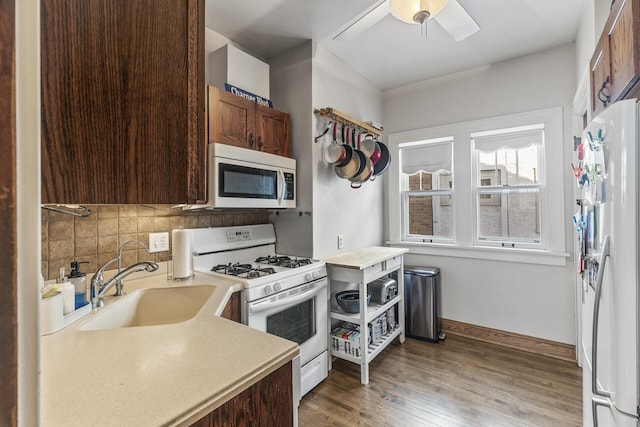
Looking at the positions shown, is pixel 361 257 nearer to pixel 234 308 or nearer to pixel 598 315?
pixel 234 308

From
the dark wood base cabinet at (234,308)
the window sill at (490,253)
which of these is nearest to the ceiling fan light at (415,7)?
the dark wood base cabinet at (234,308)

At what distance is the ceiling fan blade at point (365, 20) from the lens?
185 cm

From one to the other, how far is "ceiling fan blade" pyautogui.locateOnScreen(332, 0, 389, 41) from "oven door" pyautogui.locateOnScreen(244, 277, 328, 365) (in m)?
1.79

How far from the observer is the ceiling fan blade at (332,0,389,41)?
6.08ft

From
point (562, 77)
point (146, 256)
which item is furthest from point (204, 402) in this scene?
point (562, 77)

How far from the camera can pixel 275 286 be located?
1860 mm

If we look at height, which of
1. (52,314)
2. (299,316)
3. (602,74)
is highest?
(602,74)

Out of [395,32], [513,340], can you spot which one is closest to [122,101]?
[395,32]

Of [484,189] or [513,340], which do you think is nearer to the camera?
[513,340]

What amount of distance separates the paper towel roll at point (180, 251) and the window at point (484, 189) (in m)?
2.34

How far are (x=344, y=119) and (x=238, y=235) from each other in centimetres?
136

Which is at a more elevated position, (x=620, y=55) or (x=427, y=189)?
(x=620, y=55)

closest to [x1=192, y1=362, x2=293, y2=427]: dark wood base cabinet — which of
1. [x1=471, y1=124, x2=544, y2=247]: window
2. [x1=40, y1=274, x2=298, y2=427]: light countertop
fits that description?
[x1=40, y1=274, x2=298, y2=427]: light countertop

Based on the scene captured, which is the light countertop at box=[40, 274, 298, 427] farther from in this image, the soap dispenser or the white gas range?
the white gas range
